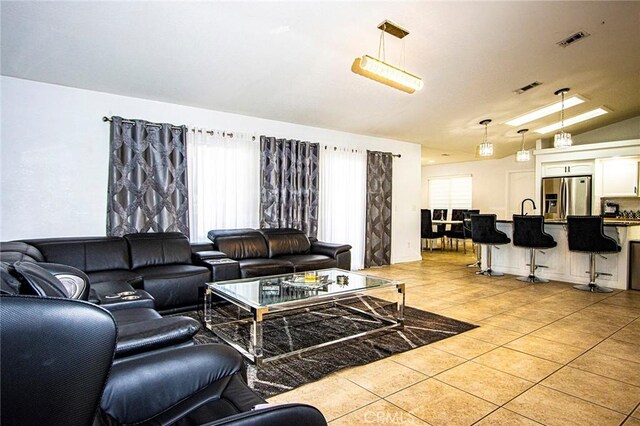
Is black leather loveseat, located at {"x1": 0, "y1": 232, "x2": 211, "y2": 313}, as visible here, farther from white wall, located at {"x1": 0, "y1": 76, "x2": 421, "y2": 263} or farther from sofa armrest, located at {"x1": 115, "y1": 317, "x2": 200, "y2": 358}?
sofa armrest, located at {"x1": 115, "y1": 317, "x2": 200, "y2": 358}

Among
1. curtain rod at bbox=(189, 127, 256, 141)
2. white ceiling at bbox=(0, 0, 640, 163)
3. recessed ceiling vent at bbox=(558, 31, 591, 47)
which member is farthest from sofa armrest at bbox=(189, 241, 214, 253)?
recessed ceiling vent at bbox=(558, 31, 591, 47)

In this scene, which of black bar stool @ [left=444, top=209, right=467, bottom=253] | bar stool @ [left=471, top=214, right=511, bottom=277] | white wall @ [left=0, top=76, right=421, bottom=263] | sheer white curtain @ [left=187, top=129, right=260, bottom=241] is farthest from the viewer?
black bar stool @ [left=444, top=209, right=467, bottom=253]

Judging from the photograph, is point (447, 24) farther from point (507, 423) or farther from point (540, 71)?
point (507, 423)

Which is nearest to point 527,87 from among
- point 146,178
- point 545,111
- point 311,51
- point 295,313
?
point 545,111

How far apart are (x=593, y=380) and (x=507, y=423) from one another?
1.01 meters

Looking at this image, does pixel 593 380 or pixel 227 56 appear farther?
pixel 227 56

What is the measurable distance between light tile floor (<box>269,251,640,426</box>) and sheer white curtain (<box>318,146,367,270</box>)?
2536mm

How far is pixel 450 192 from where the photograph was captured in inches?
455

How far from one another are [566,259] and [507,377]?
4.24 metres

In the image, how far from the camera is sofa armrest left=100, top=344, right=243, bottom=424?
131cm

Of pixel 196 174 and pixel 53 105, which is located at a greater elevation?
pixel 53 105

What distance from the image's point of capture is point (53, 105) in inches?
157

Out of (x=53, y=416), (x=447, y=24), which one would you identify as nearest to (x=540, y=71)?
(x=447, y=24)

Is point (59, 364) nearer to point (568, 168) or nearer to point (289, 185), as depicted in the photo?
point (289, 185)
